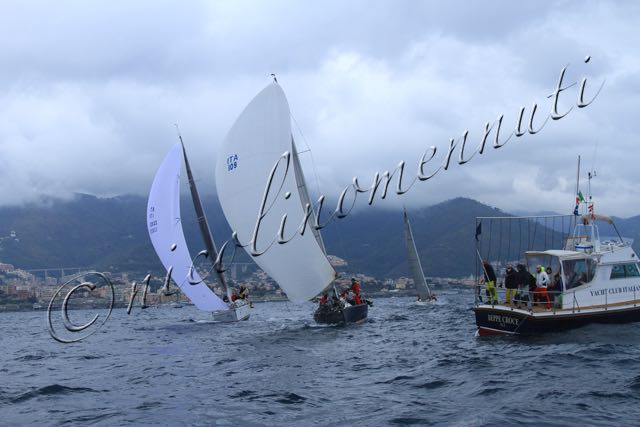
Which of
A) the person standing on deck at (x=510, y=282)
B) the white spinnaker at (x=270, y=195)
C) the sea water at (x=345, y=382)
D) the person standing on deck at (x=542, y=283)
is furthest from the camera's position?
the white spinnaker at (x=270, y=195)

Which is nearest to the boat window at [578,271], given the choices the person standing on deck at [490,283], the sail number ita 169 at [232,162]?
the person standing on deck at [490,283]

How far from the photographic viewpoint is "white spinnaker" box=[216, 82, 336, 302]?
1267 inches

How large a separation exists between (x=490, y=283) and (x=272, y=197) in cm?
1258

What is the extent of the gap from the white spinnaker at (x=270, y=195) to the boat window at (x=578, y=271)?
1270cm

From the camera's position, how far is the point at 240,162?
33.4 m

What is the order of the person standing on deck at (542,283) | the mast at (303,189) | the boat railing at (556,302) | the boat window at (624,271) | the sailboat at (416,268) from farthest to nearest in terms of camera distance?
1. the sailboat at (416,268)
2. the mast at (303,189)
3. the boat window at (624,271)
4. the person standing on deck at (542,283)
5. the boat railing at (556,302)

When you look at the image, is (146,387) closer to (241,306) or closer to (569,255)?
(569,255)

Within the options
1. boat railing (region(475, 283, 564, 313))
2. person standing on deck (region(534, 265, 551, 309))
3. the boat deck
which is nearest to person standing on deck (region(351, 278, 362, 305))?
boat railing (region(475, 283, 564, 313))

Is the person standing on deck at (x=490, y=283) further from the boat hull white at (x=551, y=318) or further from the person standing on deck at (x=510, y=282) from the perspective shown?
the boat hull white at (x=551, y=318)

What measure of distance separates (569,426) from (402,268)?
6124 inches

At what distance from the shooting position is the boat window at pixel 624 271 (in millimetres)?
24078

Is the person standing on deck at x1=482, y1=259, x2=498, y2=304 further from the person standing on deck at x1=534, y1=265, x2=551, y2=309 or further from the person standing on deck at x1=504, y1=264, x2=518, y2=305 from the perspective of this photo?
the person standing on deck at x1=534, y1=265, x2=551, y2=309

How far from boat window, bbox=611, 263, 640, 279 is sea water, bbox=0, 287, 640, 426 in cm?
273

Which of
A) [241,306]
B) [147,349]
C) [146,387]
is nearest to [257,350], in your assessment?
[147,349]
